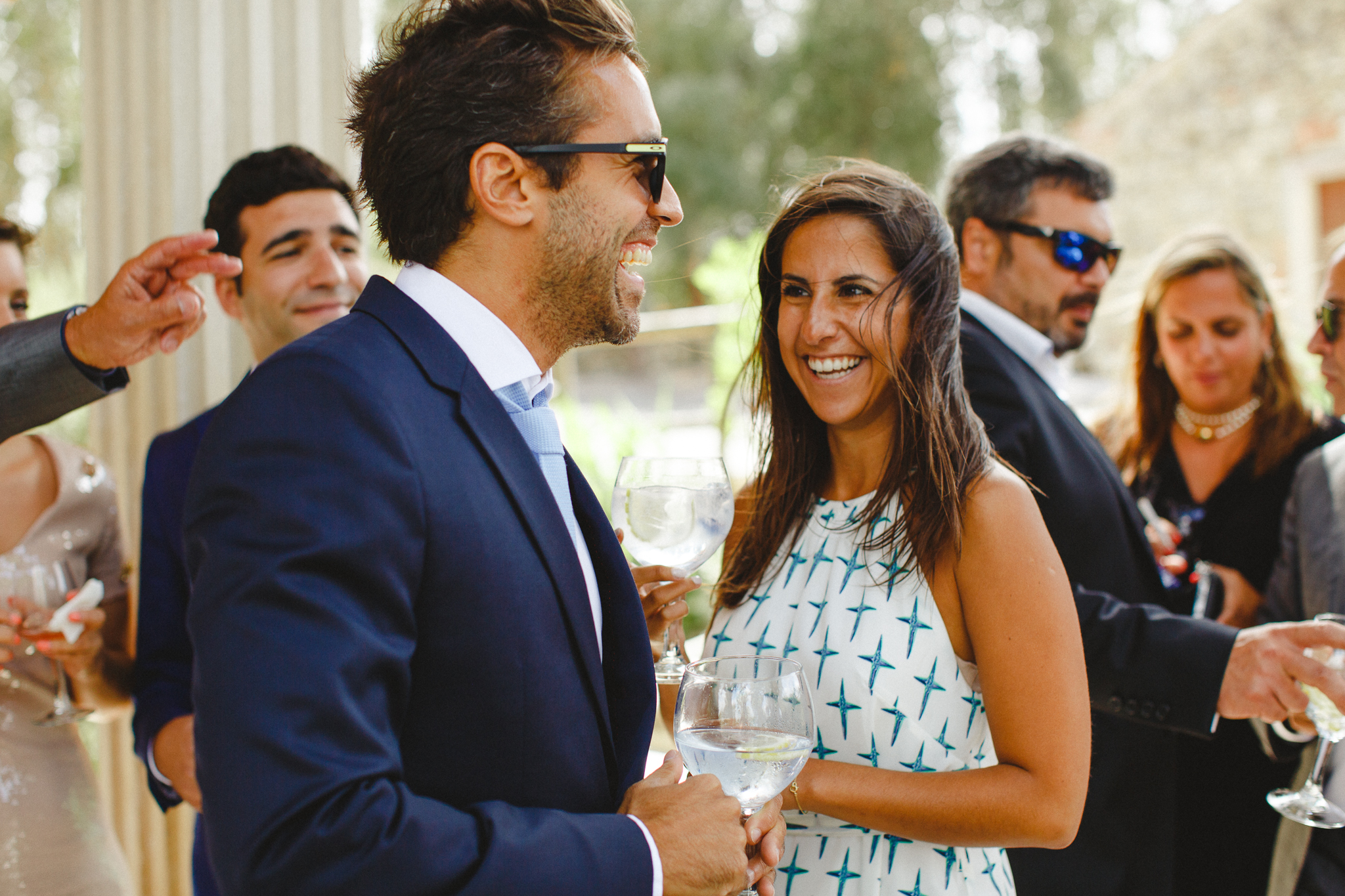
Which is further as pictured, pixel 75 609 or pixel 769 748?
pixel 75 609

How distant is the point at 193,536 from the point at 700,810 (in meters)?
0.68

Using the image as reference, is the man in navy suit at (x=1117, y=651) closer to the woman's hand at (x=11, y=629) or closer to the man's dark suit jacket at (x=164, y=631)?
the man's dark suit jacket at (x=164, y=631)

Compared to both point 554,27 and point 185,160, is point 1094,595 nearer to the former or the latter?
point 554,27

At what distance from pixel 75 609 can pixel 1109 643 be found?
2348mm

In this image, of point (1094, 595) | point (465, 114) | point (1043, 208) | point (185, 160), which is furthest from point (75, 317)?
point (1043, 208)

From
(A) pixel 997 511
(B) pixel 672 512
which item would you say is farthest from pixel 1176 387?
(B) pixel 672 512

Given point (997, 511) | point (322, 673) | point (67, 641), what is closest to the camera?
point (322, 673)

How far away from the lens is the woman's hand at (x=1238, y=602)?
3045 millimetres

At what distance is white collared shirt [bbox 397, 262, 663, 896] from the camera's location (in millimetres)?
1435

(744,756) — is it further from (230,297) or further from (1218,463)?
(1218,463)

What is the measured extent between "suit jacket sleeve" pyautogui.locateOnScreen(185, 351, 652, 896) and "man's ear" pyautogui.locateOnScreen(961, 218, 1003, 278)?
239cm

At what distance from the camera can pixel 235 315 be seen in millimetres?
2643

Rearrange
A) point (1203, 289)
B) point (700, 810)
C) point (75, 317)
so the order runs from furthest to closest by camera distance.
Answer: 1. point (1203, 289)
2. point (75, 317)
3. point (700, 810)

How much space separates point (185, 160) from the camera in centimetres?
318
